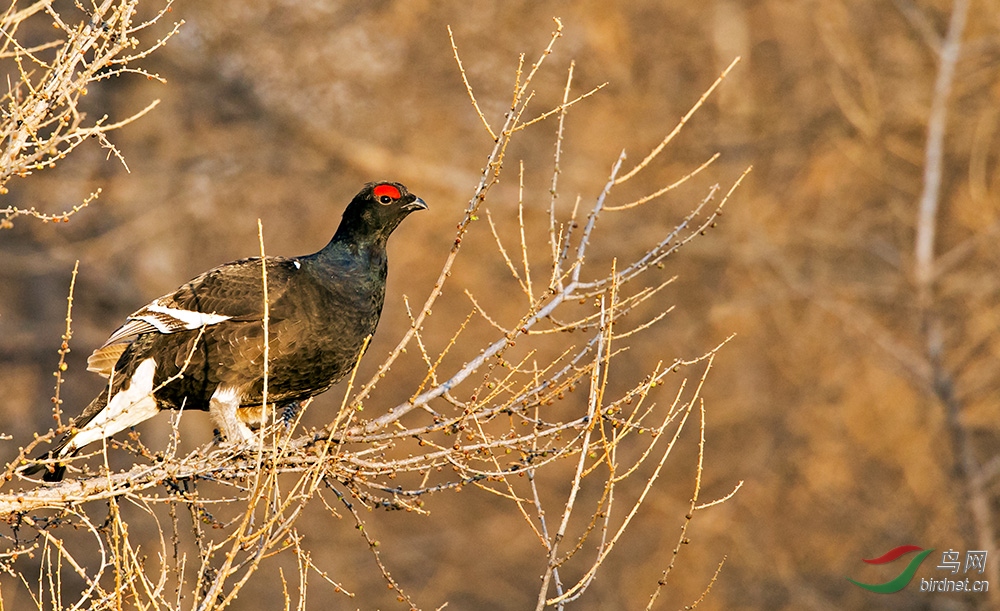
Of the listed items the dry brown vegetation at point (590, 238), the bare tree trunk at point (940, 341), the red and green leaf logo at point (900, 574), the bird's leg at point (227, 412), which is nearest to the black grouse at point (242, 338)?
the bird's leg at point (227, 412)

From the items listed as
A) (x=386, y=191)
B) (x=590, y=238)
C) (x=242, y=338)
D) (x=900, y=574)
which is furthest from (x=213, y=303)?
(x=590, y=238)

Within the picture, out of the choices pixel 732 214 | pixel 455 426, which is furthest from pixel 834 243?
pixel 455 426

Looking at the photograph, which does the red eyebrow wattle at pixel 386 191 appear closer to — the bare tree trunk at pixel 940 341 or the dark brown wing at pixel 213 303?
the dark brown wing at pixel 213 303

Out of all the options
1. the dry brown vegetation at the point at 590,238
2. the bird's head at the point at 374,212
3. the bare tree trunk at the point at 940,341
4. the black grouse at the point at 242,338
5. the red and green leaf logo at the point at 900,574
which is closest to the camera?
the black grouse at the point at 242,338

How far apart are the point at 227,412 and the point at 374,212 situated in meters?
1.14

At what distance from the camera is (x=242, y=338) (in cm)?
512

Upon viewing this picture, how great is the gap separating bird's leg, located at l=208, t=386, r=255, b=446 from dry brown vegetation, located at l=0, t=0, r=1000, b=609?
9343 millimetres

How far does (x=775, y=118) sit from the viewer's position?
16.0m

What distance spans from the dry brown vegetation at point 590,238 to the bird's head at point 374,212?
888 cm

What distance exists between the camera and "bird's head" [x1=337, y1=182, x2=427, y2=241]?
18.0ft

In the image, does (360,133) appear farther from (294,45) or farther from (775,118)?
(775,118)

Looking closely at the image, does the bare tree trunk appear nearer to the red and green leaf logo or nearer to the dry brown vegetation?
the red and green leaf logo

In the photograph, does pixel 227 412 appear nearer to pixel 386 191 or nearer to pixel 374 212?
pixel 374 212

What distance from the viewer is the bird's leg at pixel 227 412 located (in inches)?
203
